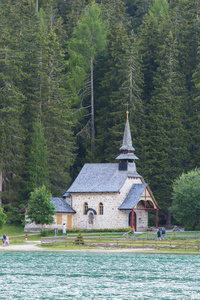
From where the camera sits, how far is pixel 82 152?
98375 mm

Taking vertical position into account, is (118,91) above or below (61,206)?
above

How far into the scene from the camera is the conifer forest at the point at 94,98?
8400 cm

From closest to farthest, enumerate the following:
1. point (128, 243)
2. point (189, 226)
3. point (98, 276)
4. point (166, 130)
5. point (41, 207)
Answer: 1. point (98, 276)
2. point (128, 243)
3. point (41, 207)
4. point (189, 226)
5. point (166, 130)

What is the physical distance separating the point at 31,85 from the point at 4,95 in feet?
24.7

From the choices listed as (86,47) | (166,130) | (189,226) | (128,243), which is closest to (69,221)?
(189,226)

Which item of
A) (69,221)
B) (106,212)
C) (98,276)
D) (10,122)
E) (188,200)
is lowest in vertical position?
(98,276)

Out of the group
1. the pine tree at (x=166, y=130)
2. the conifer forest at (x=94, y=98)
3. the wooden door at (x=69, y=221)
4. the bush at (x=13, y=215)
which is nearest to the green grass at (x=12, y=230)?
the bush at (x=13, y=215)

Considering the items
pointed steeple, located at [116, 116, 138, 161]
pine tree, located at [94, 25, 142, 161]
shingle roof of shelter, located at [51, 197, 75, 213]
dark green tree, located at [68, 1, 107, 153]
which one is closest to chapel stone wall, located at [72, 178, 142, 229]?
shingle roof of shelter, located at [51, 197, 75, 213]

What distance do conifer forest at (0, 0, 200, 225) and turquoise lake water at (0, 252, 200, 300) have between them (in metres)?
25.1

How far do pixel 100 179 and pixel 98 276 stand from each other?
34.6 m

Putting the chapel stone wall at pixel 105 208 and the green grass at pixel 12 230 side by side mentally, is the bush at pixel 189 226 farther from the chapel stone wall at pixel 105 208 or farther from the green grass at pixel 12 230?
the green grass at pixel 12 230

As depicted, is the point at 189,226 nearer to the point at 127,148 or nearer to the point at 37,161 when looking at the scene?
the point at 127,148

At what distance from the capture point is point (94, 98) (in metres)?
99.9

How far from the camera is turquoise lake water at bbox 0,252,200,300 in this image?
39.2m
